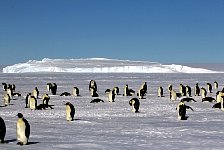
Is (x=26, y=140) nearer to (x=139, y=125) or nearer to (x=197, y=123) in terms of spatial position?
(x=139, y=125)

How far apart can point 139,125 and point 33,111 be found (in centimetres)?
555

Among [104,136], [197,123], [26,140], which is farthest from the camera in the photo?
[197,123]

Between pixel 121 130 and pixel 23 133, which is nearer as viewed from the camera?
pixel 23 133

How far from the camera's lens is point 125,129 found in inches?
476

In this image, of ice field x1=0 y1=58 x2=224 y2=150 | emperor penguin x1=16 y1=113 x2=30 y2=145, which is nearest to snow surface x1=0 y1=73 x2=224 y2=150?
ice field x1=0 y1=58 x2=224 y2=150

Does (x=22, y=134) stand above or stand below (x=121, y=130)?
above

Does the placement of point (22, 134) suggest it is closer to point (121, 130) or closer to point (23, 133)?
point (23, 133)

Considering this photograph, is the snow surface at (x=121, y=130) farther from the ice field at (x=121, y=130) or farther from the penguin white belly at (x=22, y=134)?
the penguin white belly at (x=22, y=134)

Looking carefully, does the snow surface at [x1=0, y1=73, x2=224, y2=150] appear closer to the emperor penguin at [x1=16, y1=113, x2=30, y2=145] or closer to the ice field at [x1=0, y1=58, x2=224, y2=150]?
the ice field at [x1=0, y1=58, x2=224, y2=150]

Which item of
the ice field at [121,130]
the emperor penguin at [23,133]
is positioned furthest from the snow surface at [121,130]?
the emperor penguin at [23,133]

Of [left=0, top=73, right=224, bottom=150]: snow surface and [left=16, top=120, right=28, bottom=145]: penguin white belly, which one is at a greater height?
[left=16, top=120, right=28, bottom=145]: penguin white belly

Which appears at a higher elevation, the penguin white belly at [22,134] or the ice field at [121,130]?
the penguin white belly at [22,134]

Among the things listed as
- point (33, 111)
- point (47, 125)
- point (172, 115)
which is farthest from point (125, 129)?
point (33, 111)

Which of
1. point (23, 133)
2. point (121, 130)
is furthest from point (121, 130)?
point (23, 133)
